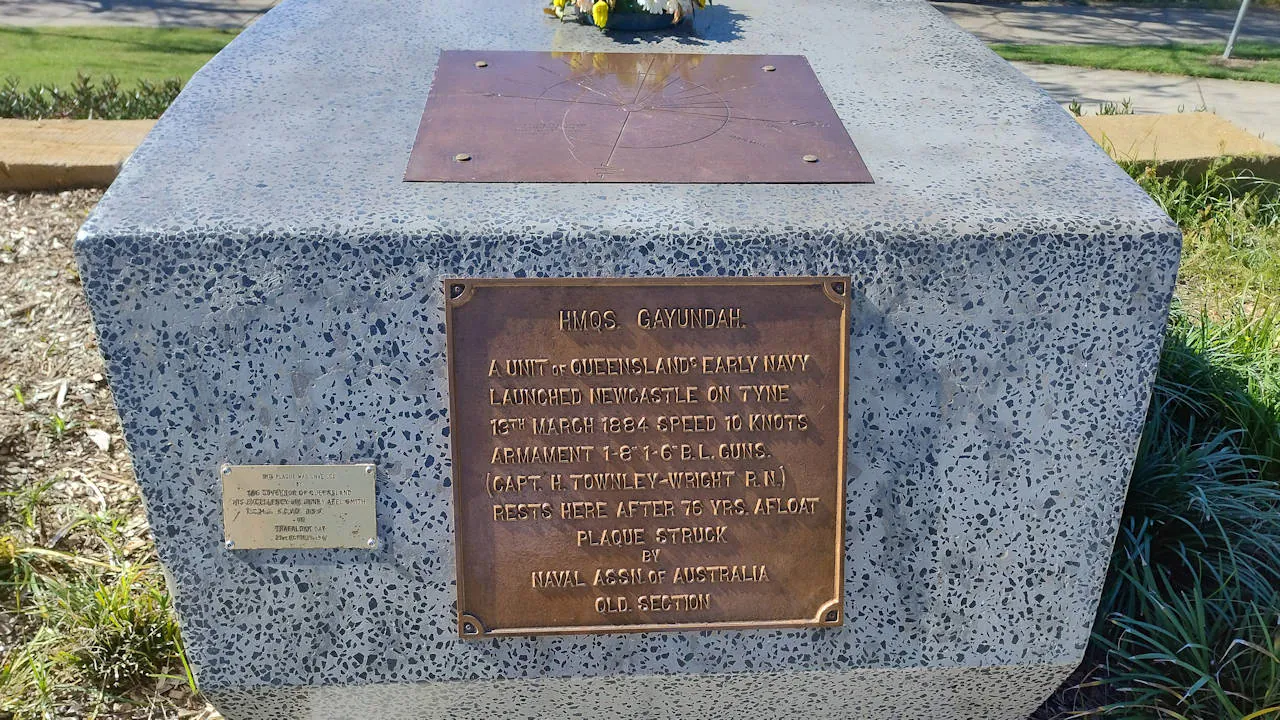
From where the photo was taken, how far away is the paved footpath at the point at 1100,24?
10633 mm

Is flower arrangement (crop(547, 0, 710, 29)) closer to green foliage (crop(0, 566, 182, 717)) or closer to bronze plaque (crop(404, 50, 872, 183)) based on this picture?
bronze plaque (crop(404, 50, 872, 183))

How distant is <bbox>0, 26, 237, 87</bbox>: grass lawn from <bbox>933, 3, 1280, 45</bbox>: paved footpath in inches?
291

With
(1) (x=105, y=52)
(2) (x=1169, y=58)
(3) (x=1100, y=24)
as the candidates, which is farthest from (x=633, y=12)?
(3) (x=1100, y=24)

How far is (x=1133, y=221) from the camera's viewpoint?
213 cm

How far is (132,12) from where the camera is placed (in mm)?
10008

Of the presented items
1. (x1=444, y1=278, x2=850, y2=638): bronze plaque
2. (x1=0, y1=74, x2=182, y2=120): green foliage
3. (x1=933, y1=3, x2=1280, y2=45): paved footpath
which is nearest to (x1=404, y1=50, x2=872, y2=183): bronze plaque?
(x1=444, y1=278, x2=850, y2=638): bronze plaque

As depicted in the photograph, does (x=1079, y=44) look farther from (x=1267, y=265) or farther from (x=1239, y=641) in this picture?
(x=1239, y=641)

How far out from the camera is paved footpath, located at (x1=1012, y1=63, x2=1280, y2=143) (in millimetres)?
7441

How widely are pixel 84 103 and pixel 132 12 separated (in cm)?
507

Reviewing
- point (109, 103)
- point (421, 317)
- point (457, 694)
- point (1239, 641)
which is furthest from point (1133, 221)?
point (109, 103)

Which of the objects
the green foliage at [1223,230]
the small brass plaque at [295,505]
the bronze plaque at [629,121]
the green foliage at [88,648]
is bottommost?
the green foliage at [88,648]

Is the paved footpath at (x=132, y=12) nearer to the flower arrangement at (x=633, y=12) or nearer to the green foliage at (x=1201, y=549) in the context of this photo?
the flower arrangement at (x=633, y=12)

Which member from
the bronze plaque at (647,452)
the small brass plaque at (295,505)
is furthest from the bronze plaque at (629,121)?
the small brass plaque at (295,505)

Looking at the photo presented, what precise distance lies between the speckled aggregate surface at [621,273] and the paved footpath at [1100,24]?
9063 millimetres
